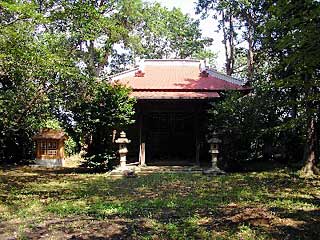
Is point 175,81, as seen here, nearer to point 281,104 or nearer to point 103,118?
point 103,118

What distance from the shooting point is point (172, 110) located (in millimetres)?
17656

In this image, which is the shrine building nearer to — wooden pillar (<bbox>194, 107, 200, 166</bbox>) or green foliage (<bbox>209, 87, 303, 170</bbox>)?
wooden pillar (<bbox>194, 107, 200, 166</bbox>)

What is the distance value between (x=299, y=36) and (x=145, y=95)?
39.8 ft

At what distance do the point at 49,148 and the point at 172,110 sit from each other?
7448 mm

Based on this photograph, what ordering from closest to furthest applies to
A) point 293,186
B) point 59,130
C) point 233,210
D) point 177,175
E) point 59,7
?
point 233,210, point 59,7, point 293,186, point 177,175, point 59,130

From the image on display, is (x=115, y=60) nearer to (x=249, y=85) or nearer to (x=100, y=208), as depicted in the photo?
(x=249, y=85)

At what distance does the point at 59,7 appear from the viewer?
10289mm

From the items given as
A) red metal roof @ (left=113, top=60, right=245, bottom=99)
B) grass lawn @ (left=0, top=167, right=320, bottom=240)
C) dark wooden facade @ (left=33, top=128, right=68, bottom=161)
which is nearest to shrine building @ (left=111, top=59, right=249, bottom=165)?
red metal roof @ (left=113, top=60, right=245, bottom=99)

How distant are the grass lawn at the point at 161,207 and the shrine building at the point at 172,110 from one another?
396 centimetres

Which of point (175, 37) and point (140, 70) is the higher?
point (175, 37)

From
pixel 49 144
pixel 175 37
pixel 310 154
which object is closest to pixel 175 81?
pixel 310 154

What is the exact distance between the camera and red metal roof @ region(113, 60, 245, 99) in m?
16.7

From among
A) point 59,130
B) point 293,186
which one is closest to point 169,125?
point 59,130

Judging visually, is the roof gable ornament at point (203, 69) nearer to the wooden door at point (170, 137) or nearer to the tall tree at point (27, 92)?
the wooden door at point (170, 137)
